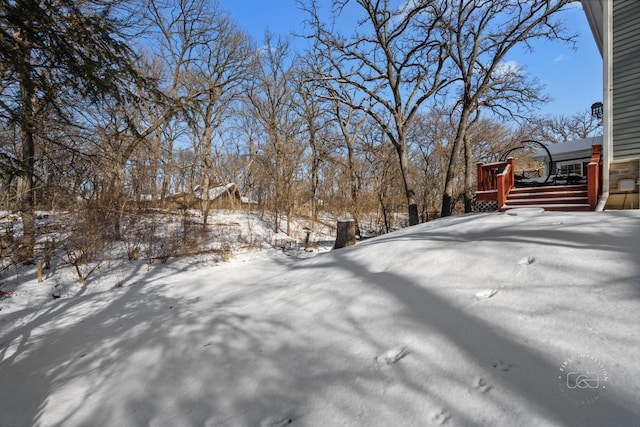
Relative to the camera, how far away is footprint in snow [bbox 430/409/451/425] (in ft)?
4.47


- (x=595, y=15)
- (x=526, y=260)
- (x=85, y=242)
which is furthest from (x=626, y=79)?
(x=85, y=242)

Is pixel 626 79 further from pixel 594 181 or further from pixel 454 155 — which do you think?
pixel 454 155

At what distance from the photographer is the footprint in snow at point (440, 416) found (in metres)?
1.36

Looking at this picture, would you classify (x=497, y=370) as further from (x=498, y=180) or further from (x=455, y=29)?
(x=455, y=29)

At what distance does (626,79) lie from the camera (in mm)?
5520

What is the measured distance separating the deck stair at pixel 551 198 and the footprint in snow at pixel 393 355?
5947 millimetres

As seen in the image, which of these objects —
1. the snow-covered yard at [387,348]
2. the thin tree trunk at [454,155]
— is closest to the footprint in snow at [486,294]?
the snow-covered yard at [387,348]

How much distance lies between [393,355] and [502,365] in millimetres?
637

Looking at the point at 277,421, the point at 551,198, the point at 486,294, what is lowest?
the point at 277,421

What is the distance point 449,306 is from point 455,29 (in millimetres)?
11696

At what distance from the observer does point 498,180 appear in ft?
23.0

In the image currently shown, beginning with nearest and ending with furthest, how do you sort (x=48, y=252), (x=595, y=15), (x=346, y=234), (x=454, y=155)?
(x=48, y=252) → (x=595, y=15) → (x=346, y=234) → (x=454, y=155)

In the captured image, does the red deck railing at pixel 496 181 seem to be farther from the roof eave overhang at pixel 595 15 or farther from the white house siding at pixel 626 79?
the roof eave overhang at pixel 595 15

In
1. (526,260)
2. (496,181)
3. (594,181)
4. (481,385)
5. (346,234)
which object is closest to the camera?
(481,385)
